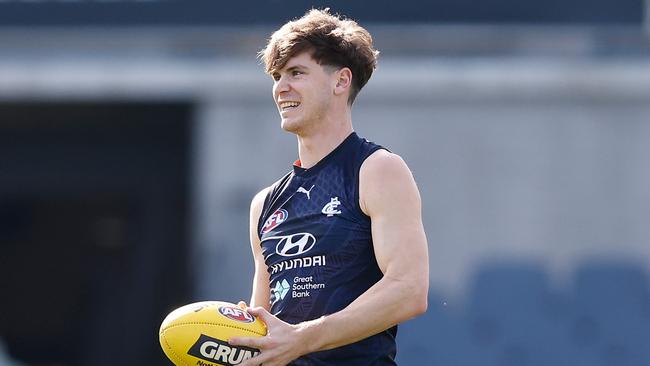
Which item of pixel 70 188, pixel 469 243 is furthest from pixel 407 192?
pixel 70 188

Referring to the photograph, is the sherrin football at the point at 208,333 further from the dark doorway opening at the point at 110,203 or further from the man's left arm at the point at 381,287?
the dark doorway opening at the point at 110,203

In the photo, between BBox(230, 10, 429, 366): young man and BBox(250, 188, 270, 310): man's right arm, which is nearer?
BBox(230, 10, 429, 366): young man

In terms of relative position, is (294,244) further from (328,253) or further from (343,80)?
(343,80)

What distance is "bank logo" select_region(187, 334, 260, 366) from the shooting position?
397cm

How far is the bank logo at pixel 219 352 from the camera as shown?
3.97 metres

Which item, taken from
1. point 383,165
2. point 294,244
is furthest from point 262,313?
point 383,165

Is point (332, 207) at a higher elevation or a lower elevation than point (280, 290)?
higher

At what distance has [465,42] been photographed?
462 inches

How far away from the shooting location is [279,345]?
12.8ft

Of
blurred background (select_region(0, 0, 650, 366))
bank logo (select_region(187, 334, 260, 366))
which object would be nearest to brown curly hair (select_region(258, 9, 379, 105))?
bank logo (select_region(187, 334, 260, 366))

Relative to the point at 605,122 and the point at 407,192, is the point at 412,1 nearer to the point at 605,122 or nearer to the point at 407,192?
the point at 605,122

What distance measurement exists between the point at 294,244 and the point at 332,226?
0.16 metres

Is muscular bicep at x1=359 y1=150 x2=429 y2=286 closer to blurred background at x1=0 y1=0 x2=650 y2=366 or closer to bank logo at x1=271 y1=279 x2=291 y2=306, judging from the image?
bank logo at x1=271 y1=279 x2=291 y2=306

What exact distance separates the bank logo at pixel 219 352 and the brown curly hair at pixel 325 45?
916 millimetres
